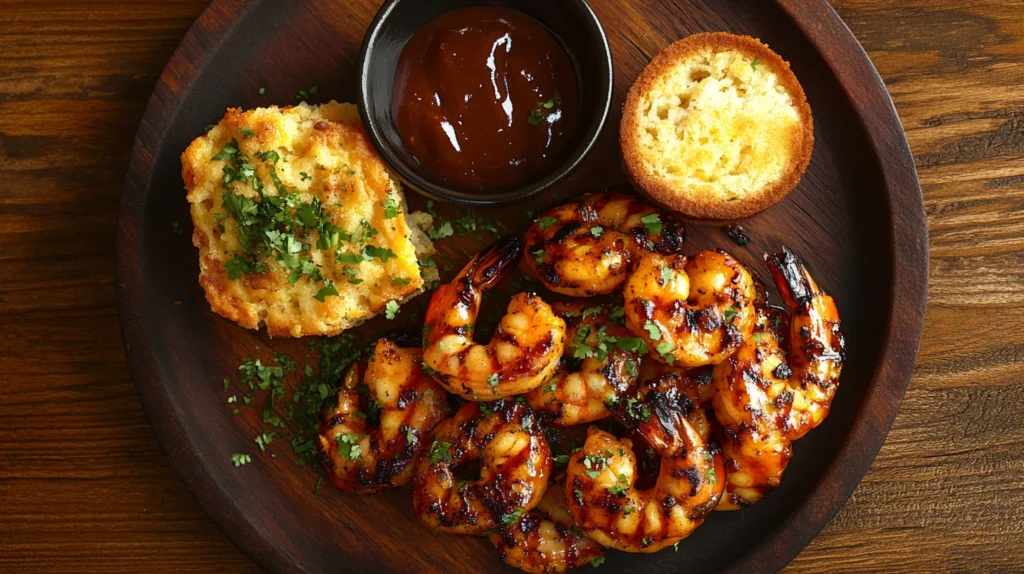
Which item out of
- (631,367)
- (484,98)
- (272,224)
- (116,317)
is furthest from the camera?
(116,317)

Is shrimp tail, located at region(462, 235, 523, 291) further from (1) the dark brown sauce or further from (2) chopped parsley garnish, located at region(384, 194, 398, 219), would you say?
(2) chopped parsley garnish, located at region(384, 194, 398, 219)

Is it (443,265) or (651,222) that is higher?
(651,222)

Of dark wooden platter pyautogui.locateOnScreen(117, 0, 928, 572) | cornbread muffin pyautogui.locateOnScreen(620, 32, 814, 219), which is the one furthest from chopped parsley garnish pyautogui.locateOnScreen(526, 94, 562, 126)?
dark wooden platter pyautogui.locateOnScreen(117, 0, 928, 572)

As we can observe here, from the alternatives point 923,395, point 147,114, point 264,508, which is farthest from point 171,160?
point 923,395

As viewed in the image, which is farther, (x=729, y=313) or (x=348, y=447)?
(x=348, y=447)

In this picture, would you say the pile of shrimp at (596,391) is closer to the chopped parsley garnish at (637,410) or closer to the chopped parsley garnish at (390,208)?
the chopped parsley garnish at (637,410)

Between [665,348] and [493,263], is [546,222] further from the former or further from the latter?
[665,348]

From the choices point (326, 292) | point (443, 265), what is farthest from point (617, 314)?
point (326, 292)

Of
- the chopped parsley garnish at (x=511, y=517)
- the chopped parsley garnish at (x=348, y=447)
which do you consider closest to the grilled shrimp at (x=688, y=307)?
the chopped parsley garnish at (x=511, y=517)
